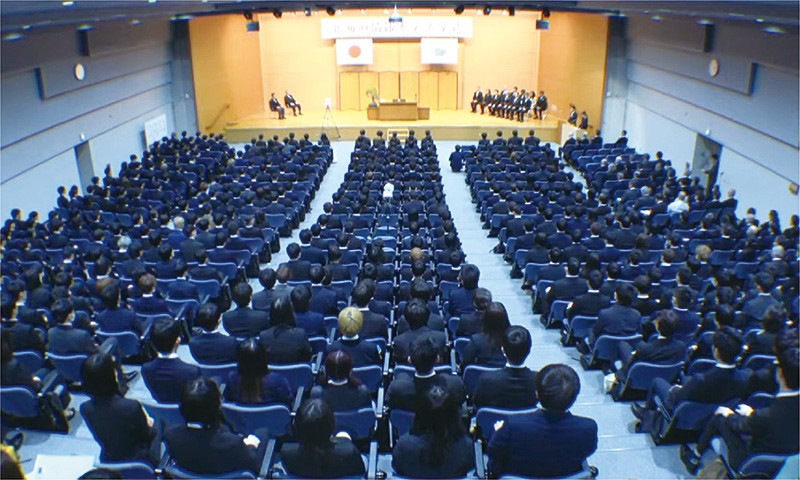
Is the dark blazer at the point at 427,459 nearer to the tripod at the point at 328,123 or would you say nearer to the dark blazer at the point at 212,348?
the dark blazer at the point at 212,348

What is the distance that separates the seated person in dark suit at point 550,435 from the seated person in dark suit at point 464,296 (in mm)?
Answer: 2865

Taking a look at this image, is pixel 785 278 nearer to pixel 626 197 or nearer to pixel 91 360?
pixel 626 197

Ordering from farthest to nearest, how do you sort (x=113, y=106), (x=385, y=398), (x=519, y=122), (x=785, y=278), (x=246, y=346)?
(x=519, y=122), (x=113, y=106), (x=785, y=278), (x=385, y=398), (x=246, y=346)

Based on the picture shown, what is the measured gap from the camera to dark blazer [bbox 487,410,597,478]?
3.14 m

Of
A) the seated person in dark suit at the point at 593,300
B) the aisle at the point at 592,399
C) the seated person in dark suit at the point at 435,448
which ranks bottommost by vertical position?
the aisle at the point at 592,399

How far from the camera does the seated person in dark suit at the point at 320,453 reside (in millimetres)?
3043

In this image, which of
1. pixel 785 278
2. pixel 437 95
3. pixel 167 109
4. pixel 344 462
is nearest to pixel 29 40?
pixel 167 109

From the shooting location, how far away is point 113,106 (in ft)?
50.8

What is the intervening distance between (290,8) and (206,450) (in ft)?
50.7

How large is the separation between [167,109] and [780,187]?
1679cm

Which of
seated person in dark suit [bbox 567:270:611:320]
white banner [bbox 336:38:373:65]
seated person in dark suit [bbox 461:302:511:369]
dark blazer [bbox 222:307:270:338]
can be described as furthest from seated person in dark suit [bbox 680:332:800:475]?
white banner [bbox 336:38:373:65]

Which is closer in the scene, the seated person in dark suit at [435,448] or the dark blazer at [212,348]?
the seated person in dark suit at [435,448]

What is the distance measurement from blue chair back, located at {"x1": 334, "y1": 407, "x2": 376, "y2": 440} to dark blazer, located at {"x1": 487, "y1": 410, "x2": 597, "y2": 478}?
1060 millimetres

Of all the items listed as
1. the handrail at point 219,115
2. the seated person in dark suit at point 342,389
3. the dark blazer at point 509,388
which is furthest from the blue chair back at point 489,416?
the handrail at point 219,115
